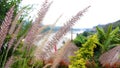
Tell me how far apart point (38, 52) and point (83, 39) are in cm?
1241

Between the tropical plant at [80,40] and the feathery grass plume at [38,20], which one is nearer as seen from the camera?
the feathery grass plume at [38,20]

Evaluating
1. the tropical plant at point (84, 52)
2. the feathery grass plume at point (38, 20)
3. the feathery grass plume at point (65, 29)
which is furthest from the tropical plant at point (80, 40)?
the feathery grass plume at point (65, 29)

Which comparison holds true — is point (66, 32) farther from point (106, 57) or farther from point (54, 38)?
point (106, 57)

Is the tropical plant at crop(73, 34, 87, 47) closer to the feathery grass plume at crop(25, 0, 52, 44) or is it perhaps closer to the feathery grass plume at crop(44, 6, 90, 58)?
the feathery grass plume at crop(25, 0, 52, 44)

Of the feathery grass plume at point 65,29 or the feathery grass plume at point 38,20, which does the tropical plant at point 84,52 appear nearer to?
the feathery grass plume at point 38,20

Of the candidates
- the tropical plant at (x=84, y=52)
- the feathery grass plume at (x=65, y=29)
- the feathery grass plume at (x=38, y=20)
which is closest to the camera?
the feathery grass plume at (x=65, y=29)

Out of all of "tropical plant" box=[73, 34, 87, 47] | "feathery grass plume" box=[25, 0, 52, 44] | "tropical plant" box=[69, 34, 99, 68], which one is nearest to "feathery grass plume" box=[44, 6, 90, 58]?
"feathery grass plume" box=[25, 0, 52, 44]

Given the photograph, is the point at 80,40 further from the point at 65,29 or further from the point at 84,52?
the point at 65,29

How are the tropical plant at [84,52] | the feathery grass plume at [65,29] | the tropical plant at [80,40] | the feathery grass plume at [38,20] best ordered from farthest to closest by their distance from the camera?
the tropical plant at [80,40], the tropical plant at [84,52], the feathery grass plume at [38,20], the feathery grass plume at [65,29]

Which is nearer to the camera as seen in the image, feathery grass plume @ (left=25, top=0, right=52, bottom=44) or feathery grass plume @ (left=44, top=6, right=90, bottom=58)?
feathery grass plume @ (left=44, top=6, right=90, bottom=58)

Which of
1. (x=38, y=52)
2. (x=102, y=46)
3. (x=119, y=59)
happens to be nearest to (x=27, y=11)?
Answer: (x=119, y=59)

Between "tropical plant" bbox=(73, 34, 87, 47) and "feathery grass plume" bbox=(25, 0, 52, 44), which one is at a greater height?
"feathery grass plume" bbox=(25, 0, 52, 44)

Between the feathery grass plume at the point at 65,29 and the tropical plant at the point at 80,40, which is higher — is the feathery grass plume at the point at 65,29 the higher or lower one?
the higher one

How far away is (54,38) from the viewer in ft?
7.27
